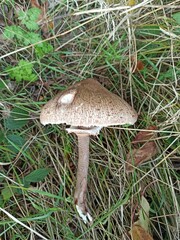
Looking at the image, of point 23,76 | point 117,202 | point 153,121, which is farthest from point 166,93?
point 23,76

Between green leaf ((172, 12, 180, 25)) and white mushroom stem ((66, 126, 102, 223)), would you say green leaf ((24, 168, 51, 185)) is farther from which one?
green leaf ((172, 12, 180, 25))

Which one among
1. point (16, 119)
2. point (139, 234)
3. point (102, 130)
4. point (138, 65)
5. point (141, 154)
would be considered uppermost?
point (138, 65)

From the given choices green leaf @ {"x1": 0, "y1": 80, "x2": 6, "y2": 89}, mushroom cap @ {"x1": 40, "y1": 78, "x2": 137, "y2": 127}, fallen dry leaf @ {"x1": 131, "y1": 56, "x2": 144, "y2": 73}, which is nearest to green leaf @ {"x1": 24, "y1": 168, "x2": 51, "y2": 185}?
mushroom cap @ {"x1": 40, "y1": 78, "x2": 137, "y2": 127}

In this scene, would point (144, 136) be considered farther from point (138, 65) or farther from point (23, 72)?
point (23, 72)

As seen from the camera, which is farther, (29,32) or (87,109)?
(29,32)

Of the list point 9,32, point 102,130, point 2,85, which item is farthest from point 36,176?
point 9,32

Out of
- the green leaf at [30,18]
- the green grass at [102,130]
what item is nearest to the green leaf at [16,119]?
the green grass at [102,130]
